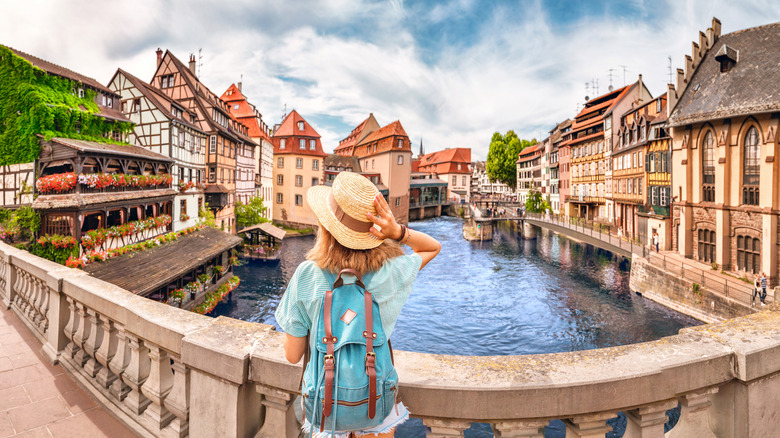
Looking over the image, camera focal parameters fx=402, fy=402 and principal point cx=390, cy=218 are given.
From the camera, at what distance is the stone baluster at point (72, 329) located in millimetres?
3793

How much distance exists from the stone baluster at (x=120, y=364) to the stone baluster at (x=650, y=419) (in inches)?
135

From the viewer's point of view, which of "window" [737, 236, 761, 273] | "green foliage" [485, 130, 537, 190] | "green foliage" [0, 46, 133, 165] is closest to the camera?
"green foliage" [0, 46, 133, 165]

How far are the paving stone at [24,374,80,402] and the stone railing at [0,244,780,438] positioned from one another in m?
1.10

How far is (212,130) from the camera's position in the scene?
101 ft

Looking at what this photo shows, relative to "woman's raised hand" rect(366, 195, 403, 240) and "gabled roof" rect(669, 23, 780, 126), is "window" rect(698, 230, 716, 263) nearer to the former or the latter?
"gabled roof" rect(669, 23, 780, 126)

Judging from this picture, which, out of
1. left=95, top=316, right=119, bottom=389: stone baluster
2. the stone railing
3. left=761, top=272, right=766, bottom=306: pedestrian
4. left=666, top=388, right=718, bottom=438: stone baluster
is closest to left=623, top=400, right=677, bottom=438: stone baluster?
the stone railing

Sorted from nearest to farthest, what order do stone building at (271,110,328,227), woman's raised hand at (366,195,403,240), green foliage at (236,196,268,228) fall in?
woman's raised hand at (366,195,403,240), green foliage at (236,196,268,228), stone building at (271,110,328,227)

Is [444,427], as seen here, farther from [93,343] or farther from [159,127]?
[159,127]

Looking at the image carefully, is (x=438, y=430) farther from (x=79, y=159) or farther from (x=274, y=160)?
(x=274, y=160)

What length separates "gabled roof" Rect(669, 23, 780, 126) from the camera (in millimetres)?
19859

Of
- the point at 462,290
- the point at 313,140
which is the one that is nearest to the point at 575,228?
the point at 462,290

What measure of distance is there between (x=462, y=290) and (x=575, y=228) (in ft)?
45.8

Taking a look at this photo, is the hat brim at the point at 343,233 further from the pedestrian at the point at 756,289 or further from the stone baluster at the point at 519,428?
the pedestrian at the point at 756,289

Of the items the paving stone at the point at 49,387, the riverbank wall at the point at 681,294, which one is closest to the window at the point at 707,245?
the riverbank wall at the point at 681,294
